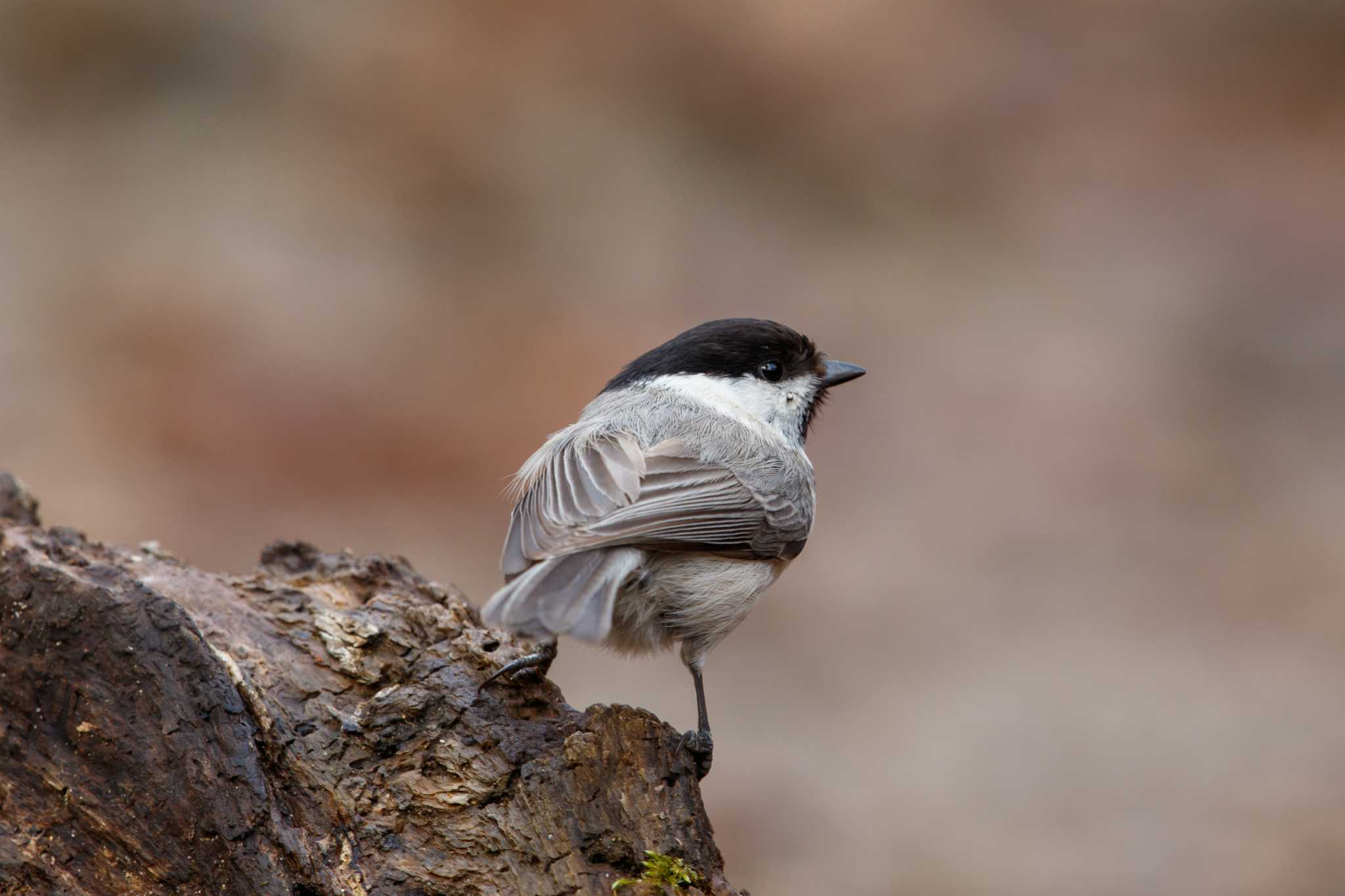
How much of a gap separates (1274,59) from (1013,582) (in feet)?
18.4

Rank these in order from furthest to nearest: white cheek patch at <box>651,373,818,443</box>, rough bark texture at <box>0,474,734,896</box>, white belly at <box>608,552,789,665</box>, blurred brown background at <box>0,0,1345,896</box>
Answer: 1. blurred brown background at <box>0,0,1345,896</box>
2. white cheek patch at <box>651,373,818,443</box>
3. white belly at <box>608,552,789,665</box>
4. rough bark texture at <box>0,474,734,896</box>

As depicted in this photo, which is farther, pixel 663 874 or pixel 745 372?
pixel 745 372

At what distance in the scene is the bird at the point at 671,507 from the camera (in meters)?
3.01

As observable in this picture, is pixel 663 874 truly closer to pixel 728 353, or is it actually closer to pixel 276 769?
pixel 276 769

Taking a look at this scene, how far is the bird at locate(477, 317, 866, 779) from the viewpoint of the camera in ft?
9.89

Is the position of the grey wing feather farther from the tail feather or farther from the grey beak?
the grey beak

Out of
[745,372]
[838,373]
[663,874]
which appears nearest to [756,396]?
[745,372]

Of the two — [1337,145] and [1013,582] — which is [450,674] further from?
[1337,145]

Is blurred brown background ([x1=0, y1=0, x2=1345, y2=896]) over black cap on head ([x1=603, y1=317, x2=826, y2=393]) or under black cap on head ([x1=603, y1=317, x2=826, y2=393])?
over

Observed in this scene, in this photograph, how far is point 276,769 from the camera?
273 centimetres

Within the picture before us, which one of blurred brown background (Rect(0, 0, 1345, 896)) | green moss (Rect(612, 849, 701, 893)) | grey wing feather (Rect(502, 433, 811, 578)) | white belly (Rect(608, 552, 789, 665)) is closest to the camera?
green moss (Rect(612, 849, 701, 893))

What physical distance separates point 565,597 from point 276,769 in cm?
77

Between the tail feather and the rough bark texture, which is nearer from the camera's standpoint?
the rough bark texture

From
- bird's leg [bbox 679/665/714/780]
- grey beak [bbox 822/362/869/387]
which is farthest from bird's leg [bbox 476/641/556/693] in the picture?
grey beak [bbox 822/362/869/387]
